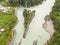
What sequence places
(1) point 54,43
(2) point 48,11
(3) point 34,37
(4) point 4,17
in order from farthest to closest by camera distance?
(2) point 48,11 < (4) point 4,17 < (3) point 34,37 < (1) point 54,43

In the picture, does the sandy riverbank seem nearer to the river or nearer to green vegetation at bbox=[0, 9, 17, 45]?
the river

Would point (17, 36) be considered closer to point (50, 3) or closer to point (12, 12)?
point (12, 12)

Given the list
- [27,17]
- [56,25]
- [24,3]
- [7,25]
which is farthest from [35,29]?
[24,3]

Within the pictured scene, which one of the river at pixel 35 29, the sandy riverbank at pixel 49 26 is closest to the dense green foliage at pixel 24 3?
the river at pixel 35 29

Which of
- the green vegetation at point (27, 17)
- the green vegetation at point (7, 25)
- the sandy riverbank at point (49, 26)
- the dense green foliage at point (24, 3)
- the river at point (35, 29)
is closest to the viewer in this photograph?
the green vegetation at point (7, 25)

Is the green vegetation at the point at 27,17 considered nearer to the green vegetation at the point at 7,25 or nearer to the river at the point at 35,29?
the river at the point at 35,29

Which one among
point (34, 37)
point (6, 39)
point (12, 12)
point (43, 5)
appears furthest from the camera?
point (43, 5)

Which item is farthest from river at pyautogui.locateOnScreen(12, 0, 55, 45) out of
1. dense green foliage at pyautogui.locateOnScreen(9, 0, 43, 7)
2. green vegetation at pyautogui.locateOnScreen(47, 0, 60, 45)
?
green vegetation at pyautogui.locateOnScreen(47, 0, 60, 45)

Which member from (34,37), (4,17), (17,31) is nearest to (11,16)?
(4,17)
